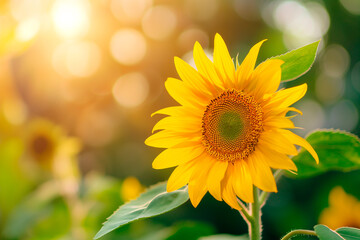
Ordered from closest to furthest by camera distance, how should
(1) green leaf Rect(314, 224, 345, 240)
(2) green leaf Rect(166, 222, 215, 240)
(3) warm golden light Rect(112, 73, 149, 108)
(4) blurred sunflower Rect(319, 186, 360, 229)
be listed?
1. (1) green leaf Rect(314, 224, 345, 240)
2. (2) green leaf Rect(166, 222, 215, 240)
3. (4) blurred sunflower Rect(319, 186, 360, 229)
4. (3) warm golden light Rect(112, 73, 149, 108)

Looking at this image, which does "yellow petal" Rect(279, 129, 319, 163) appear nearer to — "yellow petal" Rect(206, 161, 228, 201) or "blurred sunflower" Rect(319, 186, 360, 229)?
"yellow petal" Rect(206, 161, 228, 201)

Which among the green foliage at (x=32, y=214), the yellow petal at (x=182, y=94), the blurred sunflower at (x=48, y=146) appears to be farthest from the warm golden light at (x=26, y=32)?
the blurred sunflower at (x=48, y=146)

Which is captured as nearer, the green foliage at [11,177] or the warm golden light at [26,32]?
the warm golden light at [26,32]

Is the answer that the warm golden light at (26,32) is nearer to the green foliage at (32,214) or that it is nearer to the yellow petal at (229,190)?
the yellow petal at (229,190)

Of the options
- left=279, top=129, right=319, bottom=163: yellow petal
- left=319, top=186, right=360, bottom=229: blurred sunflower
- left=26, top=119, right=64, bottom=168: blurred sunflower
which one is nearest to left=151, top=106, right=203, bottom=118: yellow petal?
left=279, top=129, right=319, bottom=163: yellow petal

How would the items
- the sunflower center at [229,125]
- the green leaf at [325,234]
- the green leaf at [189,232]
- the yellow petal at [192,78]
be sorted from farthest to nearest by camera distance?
the green leaf at [189,232], the sunflower center at [229,125], the yellow petal at [192,78], the green leaf at [325,234]

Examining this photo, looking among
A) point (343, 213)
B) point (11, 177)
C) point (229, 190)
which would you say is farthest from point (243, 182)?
point (11, 177)

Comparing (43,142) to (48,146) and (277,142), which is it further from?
(277,142)
